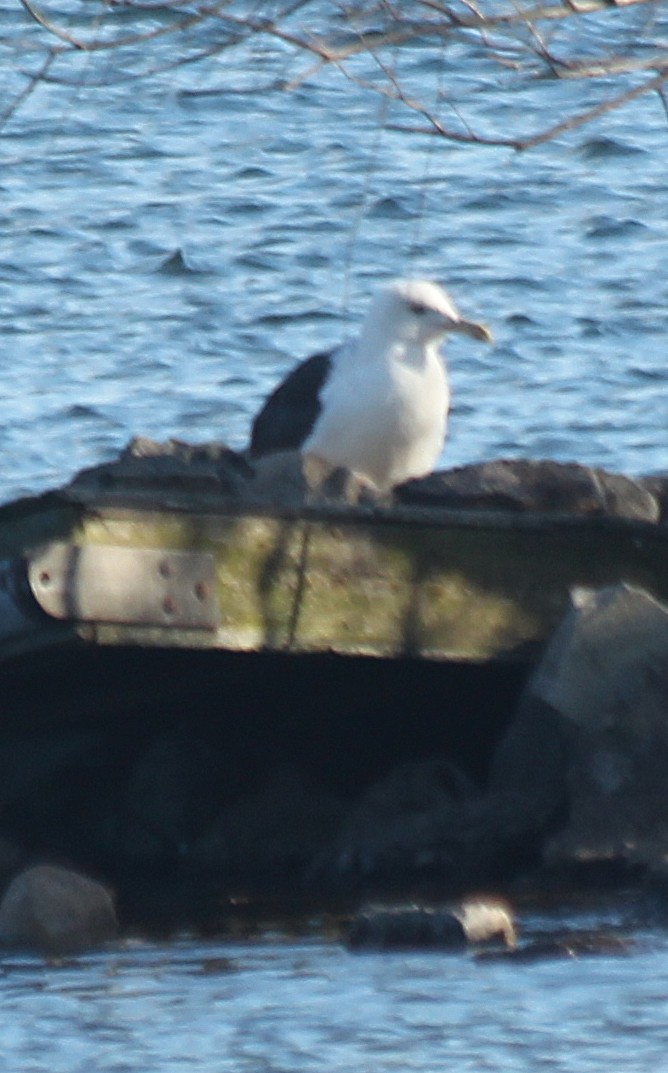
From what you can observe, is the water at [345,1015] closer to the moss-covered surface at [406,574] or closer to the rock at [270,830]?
the moss-covered surface at [406,574]

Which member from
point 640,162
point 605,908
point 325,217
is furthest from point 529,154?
point 605,908

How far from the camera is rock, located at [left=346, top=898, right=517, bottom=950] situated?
6.84 m

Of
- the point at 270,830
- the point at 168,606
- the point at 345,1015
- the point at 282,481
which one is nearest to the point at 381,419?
the point at 282,481

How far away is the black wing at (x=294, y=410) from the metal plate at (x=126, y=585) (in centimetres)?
178

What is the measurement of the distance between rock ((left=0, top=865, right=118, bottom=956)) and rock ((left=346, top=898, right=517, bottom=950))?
82 cm

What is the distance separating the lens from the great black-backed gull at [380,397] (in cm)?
934

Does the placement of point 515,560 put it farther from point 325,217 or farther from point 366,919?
point 325,217

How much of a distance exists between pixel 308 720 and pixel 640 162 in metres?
9.87

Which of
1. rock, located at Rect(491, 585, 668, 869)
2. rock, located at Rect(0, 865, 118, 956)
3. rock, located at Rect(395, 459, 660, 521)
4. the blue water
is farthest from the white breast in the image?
the blue water

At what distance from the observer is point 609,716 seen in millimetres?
7848

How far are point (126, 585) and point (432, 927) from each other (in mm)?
1440

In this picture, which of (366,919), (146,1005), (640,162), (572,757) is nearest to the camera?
(146,1005)

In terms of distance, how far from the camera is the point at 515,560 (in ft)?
27.1

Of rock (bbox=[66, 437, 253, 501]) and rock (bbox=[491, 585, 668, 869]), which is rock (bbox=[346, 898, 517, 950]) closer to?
rock (bbox=[491, 585, 668, 869])
